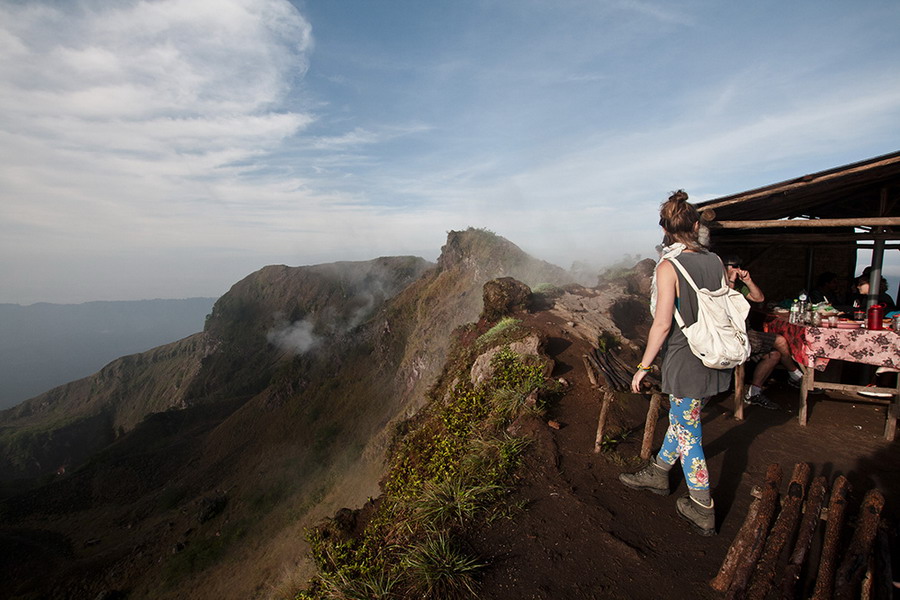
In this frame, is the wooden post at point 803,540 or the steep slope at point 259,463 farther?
the steep slope at point 259,463

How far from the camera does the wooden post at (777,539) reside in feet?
8.04

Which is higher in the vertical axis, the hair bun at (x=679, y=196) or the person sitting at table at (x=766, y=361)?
the hair bun at (x=679, y=196)

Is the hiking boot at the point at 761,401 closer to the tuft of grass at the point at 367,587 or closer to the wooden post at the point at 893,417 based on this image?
the wooden post at the point at 893,417

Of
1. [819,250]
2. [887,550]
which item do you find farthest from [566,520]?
[819,250]

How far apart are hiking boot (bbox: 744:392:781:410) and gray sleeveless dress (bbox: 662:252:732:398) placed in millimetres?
4107

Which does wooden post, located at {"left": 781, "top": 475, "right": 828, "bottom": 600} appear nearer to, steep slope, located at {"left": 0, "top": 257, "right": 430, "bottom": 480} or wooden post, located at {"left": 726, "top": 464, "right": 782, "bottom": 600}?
wooden post, located at {"left": 726, "top": 464, "right": 782, "bottom": 600}

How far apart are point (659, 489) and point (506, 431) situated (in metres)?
1.96

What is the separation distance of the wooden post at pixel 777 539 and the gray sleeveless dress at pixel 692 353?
95cm

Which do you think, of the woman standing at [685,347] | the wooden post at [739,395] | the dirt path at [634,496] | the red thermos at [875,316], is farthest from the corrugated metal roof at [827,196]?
the woman standing at [685,347]

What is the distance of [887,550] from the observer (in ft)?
8.25

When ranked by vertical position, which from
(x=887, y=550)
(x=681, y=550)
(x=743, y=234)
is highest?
(x=743, y=234)

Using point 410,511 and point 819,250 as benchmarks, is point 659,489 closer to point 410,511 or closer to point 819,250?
point 410,511

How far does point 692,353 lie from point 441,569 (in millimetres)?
2552

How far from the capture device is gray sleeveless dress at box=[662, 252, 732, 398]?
2975 mm
